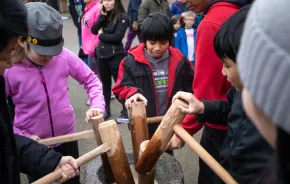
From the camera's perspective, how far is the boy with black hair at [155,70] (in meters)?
2.29

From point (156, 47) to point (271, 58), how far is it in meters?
1.74

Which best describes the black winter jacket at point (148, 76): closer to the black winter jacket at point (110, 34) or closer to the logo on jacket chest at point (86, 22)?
the black winter jacket at point (110, 34)

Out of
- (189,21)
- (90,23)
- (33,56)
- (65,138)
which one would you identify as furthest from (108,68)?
(65,138)

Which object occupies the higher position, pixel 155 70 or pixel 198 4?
pixel 198 4

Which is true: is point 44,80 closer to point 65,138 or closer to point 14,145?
point 65,138

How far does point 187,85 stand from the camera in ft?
7.93

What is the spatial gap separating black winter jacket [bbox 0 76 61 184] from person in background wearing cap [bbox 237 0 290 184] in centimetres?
102

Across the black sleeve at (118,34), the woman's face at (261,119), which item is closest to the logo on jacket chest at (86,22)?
the black sleeve at (118,34)

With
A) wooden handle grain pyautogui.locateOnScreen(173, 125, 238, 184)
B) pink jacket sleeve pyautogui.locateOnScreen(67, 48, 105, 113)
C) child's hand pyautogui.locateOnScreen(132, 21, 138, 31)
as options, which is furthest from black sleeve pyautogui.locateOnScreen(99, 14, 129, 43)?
wooden handle grain pyautogui.locateOnScreen(173, 125, 238, 184)

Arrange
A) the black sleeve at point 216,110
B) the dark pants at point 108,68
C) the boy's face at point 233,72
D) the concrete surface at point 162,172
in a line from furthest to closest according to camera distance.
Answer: the dark pants at point 108,68 < the concrete surface at point 162,172 < the black sleeve at point 216,110 < the boy's face at point 233,72

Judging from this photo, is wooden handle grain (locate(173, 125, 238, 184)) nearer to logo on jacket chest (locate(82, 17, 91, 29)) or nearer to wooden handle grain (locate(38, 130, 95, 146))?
wooden handle grain (locate(38, 130, 95, 146))

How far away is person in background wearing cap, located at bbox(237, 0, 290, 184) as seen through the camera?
57 cm

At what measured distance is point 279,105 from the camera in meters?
0.59

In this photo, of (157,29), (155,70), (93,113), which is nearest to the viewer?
(93,113)
